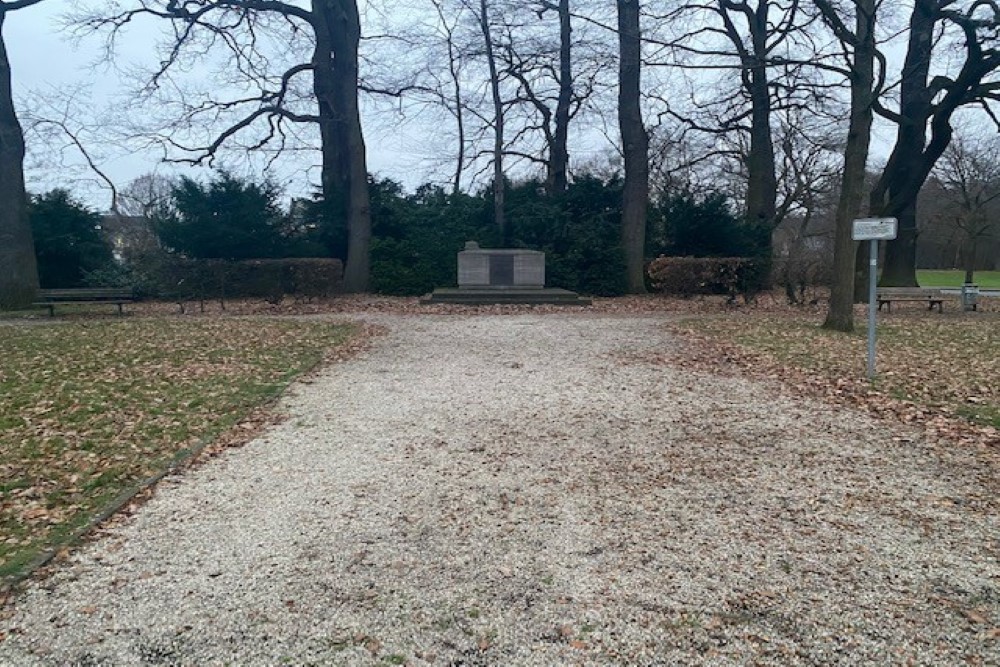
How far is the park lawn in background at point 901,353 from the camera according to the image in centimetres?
730

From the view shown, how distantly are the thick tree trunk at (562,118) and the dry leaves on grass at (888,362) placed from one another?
12232 millimetres

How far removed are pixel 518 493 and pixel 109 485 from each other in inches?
110

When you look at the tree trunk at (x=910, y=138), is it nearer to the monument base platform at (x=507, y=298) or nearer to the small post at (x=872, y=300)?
the monument base platform at (x=507, y=298)

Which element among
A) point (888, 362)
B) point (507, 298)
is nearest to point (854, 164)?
point (888, 362)

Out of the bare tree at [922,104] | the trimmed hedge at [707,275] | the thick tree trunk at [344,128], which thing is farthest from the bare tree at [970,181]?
the thick tree trunk at [344,128]

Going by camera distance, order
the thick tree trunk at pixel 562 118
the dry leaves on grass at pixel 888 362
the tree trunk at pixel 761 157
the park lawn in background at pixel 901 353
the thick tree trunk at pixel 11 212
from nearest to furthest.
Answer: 1. the dry leaves on grass at pixel 888 362
2. the park lawn in background at pixel 901 353
3. the thick tree trunk at pixel 11 212
4. the tree trunk at pixel 761 157
5. the thick tree trunk at pixel 562 118

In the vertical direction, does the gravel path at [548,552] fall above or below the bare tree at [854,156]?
below

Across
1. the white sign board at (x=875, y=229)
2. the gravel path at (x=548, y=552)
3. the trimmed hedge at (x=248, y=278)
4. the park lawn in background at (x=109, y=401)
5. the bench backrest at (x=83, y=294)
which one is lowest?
the gravel path at (x=548, y=552)

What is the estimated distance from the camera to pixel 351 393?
7855mm

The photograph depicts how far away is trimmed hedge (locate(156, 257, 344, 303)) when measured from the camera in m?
17.6

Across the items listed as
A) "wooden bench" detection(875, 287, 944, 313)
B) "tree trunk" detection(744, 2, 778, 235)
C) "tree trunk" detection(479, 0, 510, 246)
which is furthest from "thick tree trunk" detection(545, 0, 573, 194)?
"wooden bench" detection(875, 287, 944, 313)

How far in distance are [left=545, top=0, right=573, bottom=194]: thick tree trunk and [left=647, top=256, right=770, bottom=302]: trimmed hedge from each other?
6.93 metres

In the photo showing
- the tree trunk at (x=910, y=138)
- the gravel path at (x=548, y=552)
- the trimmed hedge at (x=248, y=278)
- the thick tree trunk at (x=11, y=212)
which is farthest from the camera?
the tree trunk at (x=910, y=138)

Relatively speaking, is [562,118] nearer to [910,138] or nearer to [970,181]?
[910,138]
